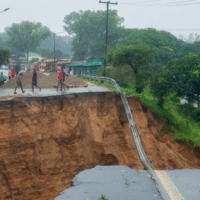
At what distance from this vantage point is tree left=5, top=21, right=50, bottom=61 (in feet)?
196

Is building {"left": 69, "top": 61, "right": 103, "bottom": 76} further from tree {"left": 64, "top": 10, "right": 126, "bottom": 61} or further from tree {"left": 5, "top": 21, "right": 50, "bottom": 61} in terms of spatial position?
tree {"left": 5, "top": 21, "right": 50, "bottom": 61}

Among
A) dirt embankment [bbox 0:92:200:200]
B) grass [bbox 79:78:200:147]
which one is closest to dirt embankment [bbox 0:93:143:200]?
dirt embankment [bbox 0:92:200:200]

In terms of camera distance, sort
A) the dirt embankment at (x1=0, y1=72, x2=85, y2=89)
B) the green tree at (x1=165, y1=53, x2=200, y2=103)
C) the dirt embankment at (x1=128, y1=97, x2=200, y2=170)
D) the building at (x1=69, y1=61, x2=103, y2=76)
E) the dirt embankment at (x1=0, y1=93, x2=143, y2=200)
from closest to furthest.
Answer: the dirt embankment at (x1=0, y1=93, x2=143, y2=200) < the dirt embankment at (x1=128, y1=97, x2=200, y2=170) < the green tree at (x1=165, y1=53, x2=200, y2=103) < the dirt embankment at (x1=0, y1=72, x2=85, y2=89) < the building at (x1=69, y1=61, x2=103, y2=76)

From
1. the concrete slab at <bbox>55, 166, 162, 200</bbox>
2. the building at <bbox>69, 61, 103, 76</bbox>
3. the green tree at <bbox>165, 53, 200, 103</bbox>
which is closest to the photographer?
the concrete slab at <bbox>55, 166, 162, 200</bbox>

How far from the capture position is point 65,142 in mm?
11656

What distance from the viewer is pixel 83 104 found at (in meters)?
12.8

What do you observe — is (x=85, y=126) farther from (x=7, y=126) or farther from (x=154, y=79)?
(x=154, y=79)

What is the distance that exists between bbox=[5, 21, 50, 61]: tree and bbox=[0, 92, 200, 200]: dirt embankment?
5181cm

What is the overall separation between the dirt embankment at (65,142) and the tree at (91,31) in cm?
3905

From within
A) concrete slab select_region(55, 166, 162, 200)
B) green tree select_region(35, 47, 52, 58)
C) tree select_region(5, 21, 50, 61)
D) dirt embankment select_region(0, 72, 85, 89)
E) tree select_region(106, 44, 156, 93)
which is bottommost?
concrete slab select_region(55, 166, 162, 200)

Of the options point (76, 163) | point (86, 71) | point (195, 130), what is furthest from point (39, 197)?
point (86, 71)

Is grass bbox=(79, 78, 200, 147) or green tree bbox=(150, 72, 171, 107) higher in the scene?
green tree bbox=(150, 72, 171, 107)

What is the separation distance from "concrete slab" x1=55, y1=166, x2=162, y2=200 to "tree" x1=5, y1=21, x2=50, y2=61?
5929 centimetres

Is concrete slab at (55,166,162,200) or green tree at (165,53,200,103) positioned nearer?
concrete slab at (55,166,162,200)
